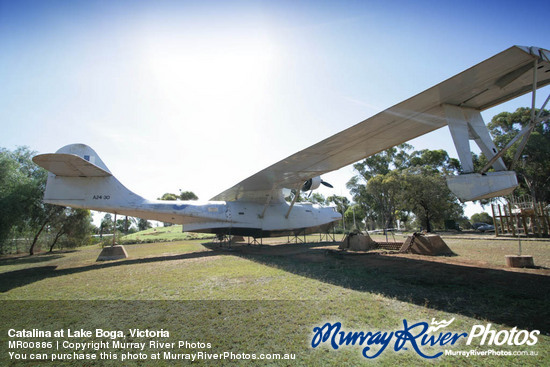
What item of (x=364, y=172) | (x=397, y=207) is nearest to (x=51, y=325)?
(x=397, y=207)

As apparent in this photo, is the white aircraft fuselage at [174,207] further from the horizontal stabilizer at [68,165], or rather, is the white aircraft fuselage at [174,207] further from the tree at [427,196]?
the tree at [427,196]

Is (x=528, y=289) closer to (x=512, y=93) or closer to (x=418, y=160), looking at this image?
(x=512, y=93)

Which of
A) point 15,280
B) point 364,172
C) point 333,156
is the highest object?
point 364,172

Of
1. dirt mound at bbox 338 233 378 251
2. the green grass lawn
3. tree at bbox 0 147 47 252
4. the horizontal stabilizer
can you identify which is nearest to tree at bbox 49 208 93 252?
tree at bbox 0 147 47 252

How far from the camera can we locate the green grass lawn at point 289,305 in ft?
9.53

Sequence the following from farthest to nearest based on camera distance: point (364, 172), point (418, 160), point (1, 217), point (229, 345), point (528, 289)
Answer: point (364, 172), point (418, 160), point (1, 217), point (528, 289), point (229, 345)

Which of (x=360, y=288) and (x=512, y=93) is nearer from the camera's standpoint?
(x=360, y=288)

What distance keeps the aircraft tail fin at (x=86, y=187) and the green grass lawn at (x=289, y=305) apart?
432 cm

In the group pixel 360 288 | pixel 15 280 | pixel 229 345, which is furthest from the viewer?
pixel 15 280

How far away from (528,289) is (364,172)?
3556 cm

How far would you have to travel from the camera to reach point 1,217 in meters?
13.1
